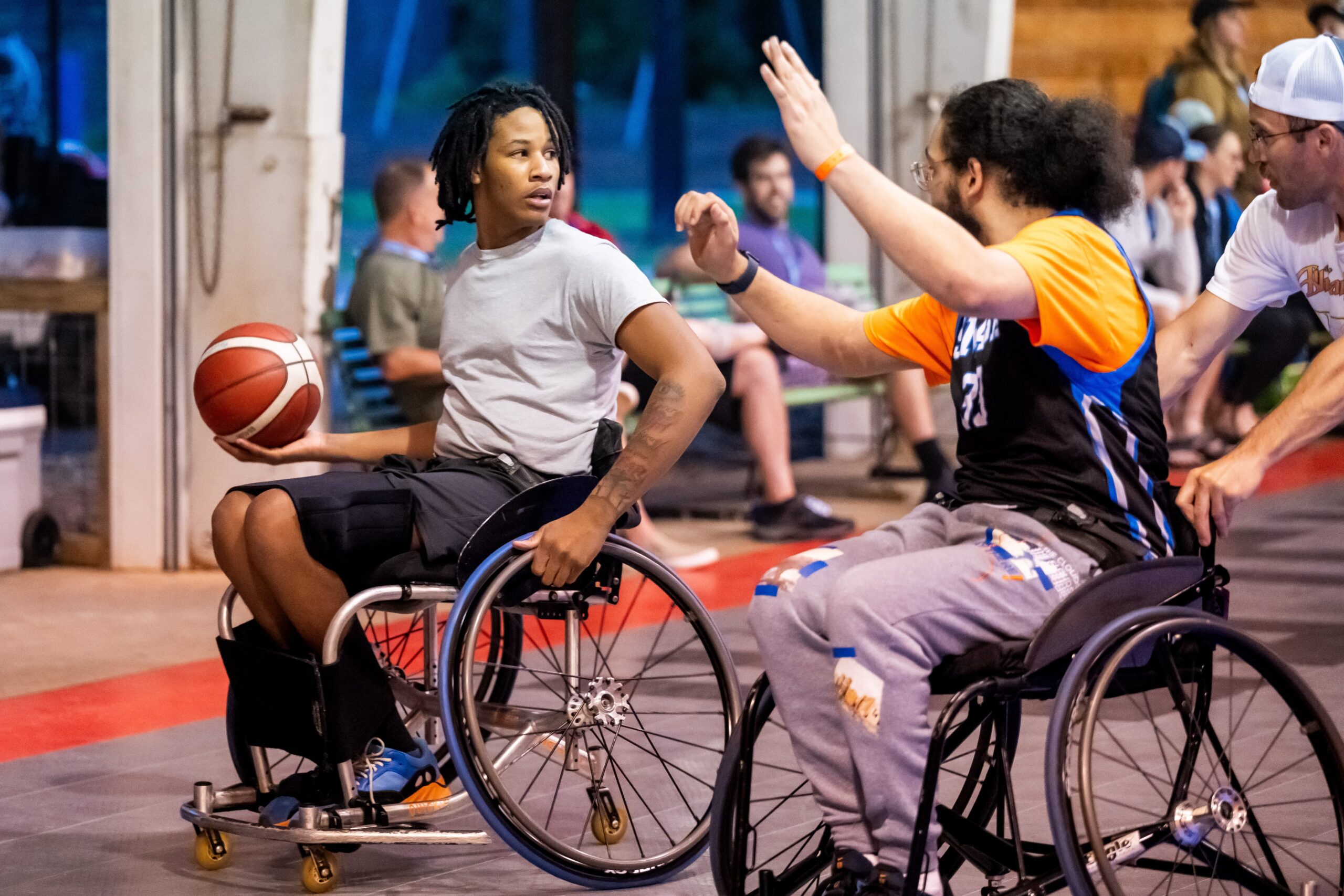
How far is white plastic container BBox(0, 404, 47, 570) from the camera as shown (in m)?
5.82

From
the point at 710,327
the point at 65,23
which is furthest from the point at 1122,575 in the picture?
the point at 65,23

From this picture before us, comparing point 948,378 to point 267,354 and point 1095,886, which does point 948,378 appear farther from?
point 267,354

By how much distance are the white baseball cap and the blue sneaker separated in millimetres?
1723

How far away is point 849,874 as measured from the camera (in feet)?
8.04

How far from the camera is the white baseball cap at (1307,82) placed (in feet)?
9.18

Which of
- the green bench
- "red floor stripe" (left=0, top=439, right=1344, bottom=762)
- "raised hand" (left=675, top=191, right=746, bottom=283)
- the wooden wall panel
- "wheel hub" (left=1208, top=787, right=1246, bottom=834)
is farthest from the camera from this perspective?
the wooden wall panel

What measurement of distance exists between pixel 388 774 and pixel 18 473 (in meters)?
3.33

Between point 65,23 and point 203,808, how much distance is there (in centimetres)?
420

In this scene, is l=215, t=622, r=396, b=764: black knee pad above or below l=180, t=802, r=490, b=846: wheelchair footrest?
above

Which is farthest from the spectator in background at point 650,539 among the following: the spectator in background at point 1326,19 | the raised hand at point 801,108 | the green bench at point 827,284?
the spectator in background at point 1326,19

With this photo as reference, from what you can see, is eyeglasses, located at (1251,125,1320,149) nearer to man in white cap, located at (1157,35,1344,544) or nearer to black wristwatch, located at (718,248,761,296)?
man in white cap, located at (1157,35,1344,544)

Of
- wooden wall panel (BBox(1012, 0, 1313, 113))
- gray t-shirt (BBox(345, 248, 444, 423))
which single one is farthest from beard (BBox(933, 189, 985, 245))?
wooden wall panel (BBox(1012, 0, 1313, 113))

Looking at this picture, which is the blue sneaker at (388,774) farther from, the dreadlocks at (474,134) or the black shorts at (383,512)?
the dreadlocks at (474,134)

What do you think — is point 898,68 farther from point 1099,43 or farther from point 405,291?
point 405,291
